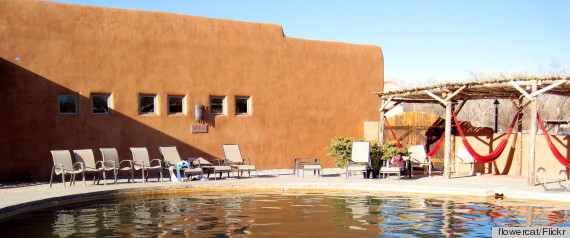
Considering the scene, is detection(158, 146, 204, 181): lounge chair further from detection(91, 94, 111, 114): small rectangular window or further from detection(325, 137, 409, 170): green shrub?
detection(325, 137, 409, 170): green shrub

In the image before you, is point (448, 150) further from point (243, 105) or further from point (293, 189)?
point (243, 105)

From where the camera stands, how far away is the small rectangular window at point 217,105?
15.0 m

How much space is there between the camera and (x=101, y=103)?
43.9 ft

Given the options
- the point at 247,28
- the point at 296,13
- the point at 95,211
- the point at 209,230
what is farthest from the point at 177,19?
the point at 296,13

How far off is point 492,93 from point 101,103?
31.9 feet

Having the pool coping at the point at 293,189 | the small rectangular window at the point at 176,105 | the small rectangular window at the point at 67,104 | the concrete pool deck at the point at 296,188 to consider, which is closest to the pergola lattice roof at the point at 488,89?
the concrete pool deck at the point at 296,188

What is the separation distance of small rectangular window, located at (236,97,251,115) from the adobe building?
3 cm

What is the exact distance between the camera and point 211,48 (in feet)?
48.6

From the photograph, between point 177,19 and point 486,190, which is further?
point 177,19

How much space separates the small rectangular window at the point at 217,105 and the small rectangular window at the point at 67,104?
3570 mm

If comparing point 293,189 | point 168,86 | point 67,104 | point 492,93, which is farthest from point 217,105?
point 492,93

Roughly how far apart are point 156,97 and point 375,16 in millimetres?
14646

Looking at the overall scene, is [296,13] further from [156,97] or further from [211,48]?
[156,97]

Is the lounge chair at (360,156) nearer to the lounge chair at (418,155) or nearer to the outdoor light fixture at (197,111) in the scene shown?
the lounge chair at (418,155)
